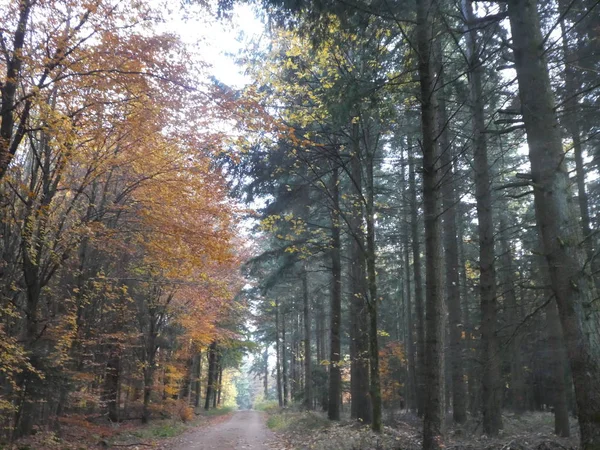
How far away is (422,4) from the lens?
6988 millimetres

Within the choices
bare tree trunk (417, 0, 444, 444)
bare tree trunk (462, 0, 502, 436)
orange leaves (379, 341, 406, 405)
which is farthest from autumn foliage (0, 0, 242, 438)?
orange leaves (379, 341, 406, 405)

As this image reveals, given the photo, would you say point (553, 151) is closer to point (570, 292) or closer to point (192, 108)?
point (570, 292)

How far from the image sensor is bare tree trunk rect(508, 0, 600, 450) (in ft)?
16.4

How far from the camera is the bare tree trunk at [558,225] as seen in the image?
5.01 meters


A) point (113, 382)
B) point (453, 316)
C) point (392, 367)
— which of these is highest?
point (453, 316)

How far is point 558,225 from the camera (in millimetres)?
5508

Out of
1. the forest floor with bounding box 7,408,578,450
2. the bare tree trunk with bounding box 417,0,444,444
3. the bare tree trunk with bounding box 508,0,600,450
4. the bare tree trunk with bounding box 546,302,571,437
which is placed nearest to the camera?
the bare tree trunk with bounding box 508,0,600,450

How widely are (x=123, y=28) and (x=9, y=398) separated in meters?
8.47

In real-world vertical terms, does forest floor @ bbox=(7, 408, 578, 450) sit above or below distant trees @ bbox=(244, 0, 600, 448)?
below

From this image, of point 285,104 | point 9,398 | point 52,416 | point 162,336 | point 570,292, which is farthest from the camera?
point 162,336

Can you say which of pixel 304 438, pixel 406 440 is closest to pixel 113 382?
pixel 304 438

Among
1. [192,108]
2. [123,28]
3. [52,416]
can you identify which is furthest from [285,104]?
[52,416]

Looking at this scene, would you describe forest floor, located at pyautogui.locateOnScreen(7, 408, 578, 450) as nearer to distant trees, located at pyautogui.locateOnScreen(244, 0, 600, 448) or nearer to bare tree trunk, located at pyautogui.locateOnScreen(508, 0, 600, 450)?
distant trees, located at pyautogui.locateOnScreen(244, 0, 600, 448)

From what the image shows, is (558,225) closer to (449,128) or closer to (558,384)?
(449,128)
